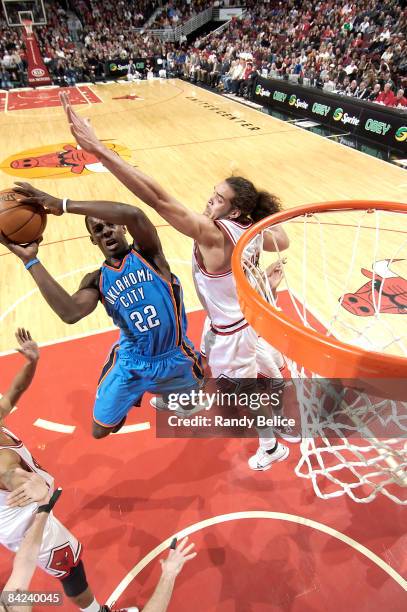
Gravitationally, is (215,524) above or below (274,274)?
below

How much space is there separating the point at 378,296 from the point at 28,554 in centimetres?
388

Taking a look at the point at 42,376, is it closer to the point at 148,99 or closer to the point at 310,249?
the point at 310,249

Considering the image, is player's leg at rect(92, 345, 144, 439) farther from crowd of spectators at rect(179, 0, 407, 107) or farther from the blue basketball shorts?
crowd of spectators at rect(179, 0, 407, 107)

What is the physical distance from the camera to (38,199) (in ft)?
6.66

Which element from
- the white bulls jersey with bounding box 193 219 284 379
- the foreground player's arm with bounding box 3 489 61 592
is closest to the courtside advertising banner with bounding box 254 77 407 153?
the white bulls jersey with bounding box 193 219 284 379

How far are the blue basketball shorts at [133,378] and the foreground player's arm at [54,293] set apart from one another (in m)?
0.52

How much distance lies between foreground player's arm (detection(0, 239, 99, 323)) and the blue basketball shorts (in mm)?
524

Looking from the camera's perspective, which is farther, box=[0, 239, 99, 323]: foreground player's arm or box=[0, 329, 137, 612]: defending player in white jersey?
box=[0, 239, 99, 323]: foreground player's arm

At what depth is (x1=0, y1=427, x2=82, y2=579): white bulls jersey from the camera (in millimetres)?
1680

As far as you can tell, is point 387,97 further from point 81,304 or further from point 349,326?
point 81,304

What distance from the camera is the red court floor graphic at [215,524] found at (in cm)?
219

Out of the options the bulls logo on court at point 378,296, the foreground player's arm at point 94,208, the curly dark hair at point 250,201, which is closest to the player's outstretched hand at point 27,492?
the foreground player's arm at point 94,208

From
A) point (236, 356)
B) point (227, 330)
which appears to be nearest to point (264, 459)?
point (236, 356)

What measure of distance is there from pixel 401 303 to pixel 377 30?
12.7m
